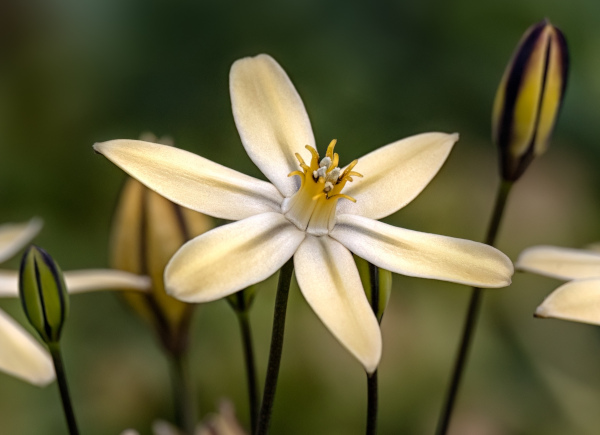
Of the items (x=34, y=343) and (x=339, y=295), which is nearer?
(x=339, y=295)

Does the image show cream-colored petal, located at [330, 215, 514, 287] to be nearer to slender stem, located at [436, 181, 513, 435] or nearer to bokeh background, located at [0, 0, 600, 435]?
→ slender stem, located at [436, 181, 513, 435]

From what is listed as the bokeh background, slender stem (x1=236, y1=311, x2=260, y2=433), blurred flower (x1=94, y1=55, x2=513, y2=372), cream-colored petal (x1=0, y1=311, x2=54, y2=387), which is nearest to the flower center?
blurred flower (x1=94, y1=55, x2=513, y2=372)

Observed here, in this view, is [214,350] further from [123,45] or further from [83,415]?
[123,45]

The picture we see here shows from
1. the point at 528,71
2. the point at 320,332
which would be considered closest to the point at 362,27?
the point at 320,332

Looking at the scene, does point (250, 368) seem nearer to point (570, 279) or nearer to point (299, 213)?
point (299, 213)

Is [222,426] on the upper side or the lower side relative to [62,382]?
lower

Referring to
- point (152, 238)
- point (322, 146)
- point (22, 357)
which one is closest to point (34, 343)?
point (22, 357)

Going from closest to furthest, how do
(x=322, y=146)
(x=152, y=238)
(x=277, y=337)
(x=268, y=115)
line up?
(x=277, y=337)
(x=268, y=115)
(x=152, y=238)
(x=322, y=146)

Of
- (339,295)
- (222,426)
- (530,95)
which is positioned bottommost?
(222,426)
